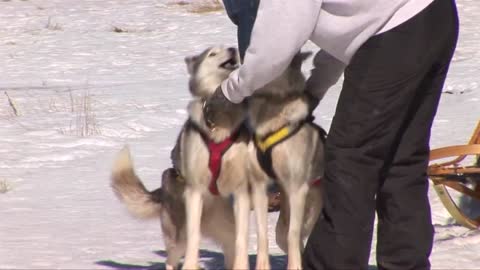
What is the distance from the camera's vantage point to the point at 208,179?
399cm

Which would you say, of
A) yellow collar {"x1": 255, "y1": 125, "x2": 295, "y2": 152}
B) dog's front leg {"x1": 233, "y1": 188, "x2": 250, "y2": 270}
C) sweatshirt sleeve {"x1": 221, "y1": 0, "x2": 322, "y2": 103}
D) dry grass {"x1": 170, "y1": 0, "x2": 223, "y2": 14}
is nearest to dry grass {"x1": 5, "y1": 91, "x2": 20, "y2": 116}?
dog's front leg {"x1": 233, "y1": 188, "x2": 250, "y2": 270}

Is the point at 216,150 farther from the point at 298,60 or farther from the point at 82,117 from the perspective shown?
the point at 82,117

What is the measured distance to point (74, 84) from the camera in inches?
446

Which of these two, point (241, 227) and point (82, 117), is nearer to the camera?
point (241, 227)

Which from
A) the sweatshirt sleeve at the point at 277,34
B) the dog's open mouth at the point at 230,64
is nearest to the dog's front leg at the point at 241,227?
the dog's open mouth at the point at 230,64

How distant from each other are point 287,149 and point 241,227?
14.4 inches

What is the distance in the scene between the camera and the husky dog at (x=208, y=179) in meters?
3.96

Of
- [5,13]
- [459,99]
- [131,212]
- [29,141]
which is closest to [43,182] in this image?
[29,141]

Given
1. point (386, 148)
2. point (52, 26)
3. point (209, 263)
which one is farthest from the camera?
point (52, 26)

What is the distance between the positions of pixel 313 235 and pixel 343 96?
1.74ft

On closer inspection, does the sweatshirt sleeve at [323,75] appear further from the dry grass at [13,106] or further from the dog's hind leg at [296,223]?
the dry grass at [13,106]

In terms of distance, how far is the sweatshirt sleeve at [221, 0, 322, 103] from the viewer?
3336mm

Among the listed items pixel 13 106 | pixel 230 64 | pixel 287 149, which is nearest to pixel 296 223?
pixel 287 149

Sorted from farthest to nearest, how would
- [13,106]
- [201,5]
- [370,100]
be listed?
[201,5] < [13,106] < [370,100]
